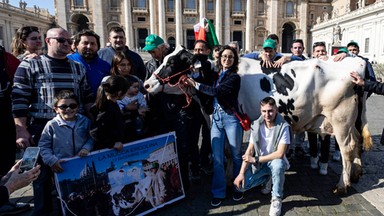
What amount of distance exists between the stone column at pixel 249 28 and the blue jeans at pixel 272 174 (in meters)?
55.4

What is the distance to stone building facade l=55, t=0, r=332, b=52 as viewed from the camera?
177ft

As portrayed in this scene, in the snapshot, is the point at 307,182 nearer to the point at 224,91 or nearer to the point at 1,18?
the point at 224,91

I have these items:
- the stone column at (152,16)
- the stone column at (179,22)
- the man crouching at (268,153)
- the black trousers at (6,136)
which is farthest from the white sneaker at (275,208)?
the stone column at (152,16)

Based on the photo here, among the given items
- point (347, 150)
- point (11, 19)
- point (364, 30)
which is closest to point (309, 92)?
point (347, 150)

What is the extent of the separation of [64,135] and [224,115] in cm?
201

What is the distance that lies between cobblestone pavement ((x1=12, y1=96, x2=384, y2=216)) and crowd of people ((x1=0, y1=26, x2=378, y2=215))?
0.19 m

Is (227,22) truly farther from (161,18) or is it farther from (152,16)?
(152,16)

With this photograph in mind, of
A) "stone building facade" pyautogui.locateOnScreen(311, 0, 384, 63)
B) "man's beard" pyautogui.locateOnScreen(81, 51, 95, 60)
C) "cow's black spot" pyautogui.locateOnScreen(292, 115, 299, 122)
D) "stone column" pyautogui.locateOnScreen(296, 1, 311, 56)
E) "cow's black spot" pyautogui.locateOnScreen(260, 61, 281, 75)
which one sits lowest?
"cow's black spot" pyautogui.locateOnScreen(292, 115, 299, 122)

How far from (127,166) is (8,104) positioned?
1900mm

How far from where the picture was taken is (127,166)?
3357mm

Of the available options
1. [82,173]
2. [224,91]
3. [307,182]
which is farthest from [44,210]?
[307,182]

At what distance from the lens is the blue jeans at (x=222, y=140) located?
12.1 feet

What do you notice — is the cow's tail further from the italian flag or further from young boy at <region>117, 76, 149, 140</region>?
young boy at <region>117, 76, 149, 140</region>

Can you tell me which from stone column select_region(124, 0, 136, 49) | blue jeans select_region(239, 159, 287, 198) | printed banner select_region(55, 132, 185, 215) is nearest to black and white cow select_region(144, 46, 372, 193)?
blue jeans select_region(239, 159, 287, 198)
